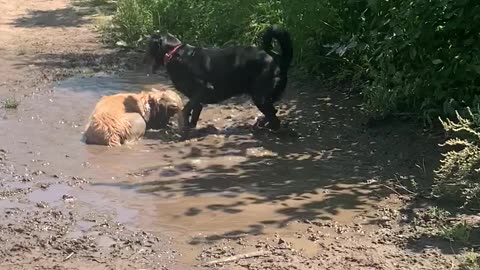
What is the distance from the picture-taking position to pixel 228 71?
888 centimetres

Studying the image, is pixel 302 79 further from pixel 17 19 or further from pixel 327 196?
pixel 17 19

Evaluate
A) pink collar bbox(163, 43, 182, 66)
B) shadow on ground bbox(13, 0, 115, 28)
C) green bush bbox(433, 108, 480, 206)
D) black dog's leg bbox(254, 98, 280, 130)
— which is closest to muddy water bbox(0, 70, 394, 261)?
black dog's leg bbox(254, 98, 280, 130)

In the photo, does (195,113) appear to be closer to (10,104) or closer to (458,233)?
(10,104)

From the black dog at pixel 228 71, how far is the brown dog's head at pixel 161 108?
269 millimetres

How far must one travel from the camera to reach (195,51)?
29.4 ft

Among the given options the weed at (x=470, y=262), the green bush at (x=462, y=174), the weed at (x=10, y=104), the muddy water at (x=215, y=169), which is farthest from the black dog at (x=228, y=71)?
the weed at (x=470, y=262)

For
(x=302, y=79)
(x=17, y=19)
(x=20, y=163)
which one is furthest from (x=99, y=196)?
(x=17, y=19)

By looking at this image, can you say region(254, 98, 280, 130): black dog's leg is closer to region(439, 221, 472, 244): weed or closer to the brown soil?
the brown soil

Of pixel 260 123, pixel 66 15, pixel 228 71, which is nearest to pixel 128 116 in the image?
pixel 228 71

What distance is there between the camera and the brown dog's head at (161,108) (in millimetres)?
9086

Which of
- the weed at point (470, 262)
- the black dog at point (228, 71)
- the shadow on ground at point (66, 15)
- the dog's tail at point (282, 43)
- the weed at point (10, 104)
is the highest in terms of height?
the dog's tail at point (282, 43)

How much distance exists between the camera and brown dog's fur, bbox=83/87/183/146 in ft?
27.1

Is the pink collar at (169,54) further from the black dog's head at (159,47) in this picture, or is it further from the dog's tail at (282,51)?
the dog's tail at (282,51)

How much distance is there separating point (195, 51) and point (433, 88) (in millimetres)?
2664
